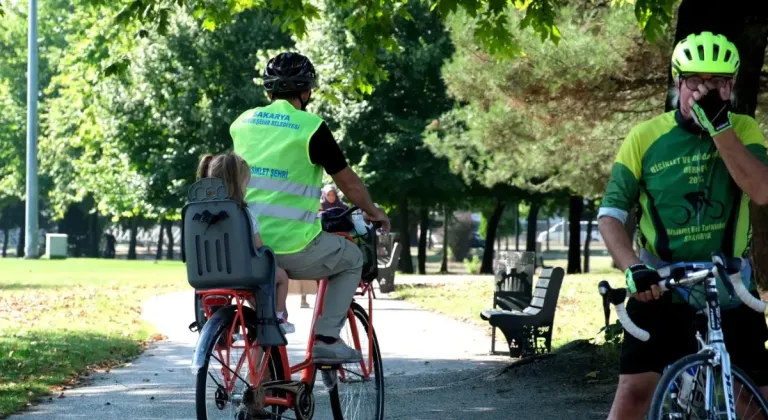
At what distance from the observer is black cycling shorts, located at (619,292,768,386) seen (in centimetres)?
486

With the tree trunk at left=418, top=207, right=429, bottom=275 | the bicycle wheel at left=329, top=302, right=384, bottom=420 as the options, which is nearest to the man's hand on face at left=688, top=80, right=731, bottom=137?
the bicycle wheel at left=329, top=302, right=384, bottom=420

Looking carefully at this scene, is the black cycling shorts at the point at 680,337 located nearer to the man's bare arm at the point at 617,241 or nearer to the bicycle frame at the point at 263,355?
the man's bare arm at the point at 617,241

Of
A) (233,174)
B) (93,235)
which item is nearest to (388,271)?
(233,174)

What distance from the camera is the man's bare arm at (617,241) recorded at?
4785mm

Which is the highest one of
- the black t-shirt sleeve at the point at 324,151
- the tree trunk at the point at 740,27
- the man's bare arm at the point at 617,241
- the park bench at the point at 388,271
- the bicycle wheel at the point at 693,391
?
the tree trunk at the point at 740,27

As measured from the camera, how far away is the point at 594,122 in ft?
73.3

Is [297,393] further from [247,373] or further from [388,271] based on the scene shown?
[388,271]

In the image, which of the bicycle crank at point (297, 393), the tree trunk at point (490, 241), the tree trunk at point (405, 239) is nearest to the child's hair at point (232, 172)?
the bicycle crank at point (297, 393)

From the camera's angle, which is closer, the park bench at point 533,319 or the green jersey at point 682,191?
the green jersey at point 682,191

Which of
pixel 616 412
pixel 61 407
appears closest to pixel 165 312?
pixel 61 407

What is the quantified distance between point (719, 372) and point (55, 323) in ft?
45.2

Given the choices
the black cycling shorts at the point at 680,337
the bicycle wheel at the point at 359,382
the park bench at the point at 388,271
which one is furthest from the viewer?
the park bench at the point at 388,271

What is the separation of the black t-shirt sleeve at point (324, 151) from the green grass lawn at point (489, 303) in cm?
759

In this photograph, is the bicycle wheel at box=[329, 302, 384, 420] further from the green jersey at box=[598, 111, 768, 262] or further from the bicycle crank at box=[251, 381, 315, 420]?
the green jersey at box=[598, 111, 768, 262]
